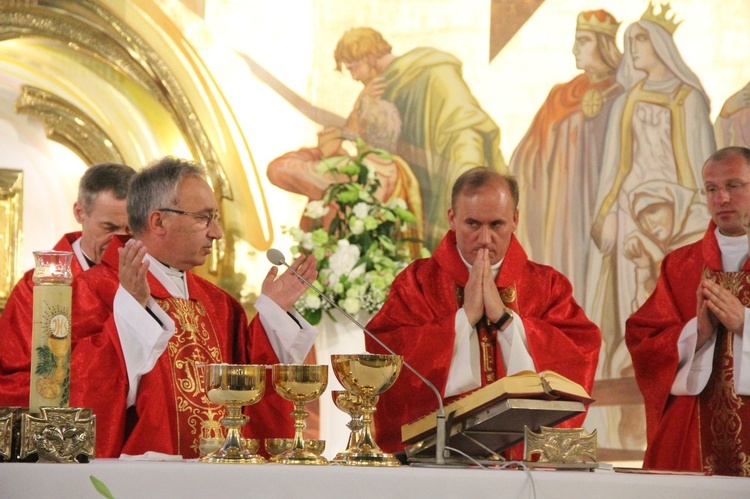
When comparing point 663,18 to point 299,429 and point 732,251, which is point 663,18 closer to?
point 732,251

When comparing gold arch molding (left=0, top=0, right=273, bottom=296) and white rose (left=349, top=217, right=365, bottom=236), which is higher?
gold arch molding (left=0, top=0, right=273, bottom=296)

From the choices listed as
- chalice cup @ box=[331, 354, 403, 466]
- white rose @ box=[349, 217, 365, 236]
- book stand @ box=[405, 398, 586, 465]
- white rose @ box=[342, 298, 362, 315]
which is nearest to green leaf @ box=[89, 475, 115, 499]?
chalice cup @ box=[331, 354, 403, 466]

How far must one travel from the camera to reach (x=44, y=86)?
736 cm

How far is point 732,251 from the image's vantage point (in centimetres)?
510

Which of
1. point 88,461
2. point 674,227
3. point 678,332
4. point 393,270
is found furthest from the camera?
point 674,227

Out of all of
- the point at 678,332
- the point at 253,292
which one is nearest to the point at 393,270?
the point at 253,292

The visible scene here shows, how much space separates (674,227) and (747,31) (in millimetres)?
1356

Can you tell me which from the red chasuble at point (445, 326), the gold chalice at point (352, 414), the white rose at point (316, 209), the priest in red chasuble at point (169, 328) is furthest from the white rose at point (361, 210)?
the gold chalice at point (352, 414)

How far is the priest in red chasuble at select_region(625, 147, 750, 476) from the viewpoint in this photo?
15.7 feet

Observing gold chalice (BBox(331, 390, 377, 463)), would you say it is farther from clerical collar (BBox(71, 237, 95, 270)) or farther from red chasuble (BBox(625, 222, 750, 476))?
clerical collar (BBox(71, 237, 95, 270))

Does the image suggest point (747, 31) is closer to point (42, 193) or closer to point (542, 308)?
point (542, 308)

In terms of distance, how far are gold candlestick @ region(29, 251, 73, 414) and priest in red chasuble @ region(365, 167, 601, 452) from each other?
5.43ft

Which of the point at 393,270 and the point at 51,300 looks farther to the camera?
the point at 393,270

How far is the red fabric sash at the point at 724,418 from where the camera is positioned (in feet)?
15.8
